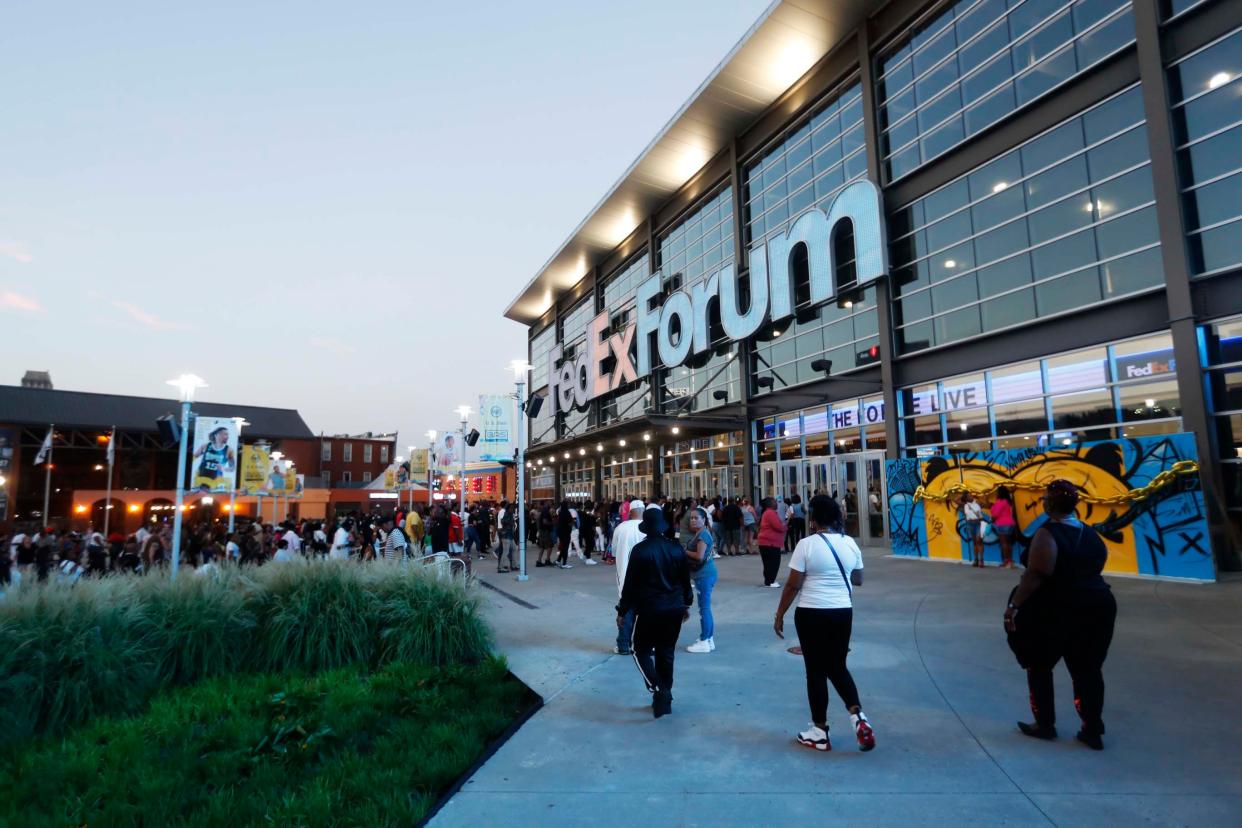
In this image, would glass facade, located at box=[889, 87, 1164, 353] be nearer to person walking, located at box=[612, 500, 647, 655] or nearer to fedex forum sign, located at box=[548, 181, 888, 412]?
fedex forum sign, located at box=[548, 181, 888, 412]

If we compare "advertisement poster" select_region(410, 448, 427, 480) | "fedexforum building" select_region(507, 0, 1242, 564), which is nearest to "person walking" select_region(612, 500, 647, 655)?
"fedexforum building" select_region(507, 0, 1242, 564)

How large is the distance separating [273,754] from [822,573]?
14.4 feet

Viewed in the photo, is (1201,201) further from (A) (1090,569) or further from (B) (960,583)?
(A) (1090,569)

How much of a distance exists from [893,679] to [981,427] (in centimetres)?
1326

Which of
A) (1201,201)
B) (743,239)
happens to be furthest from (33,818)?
(743,239)

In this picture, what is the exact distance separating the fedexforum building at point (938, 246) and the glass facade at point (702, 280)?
0.13m

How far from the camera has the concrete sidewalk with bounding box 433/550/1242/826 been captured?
3934mm

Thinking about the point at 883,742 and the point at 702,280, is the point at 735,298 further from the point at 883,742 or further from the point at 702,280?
the point at 883,742

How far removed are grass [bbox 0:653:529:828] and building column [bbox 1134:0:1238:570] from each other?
44.7ft

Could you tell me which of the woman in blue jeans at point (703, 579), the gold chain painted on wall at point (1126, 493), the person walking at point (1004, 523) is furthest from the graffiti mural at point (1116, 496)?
the woman in blue jeans at point (703, 579)

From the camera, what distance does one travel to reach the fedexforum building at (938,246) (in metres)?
13.5

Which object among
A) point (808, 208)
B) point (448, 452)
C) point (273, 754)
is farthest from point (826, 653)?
point (448, 452)

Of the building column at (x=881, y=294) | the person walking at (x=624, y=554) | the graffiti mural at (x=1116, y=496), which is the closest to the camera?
the person walking at (x=624, y=554)

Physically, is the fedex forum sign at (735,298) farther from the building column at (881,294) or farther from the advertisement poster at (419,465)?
the advertisement poster at (419,465)
